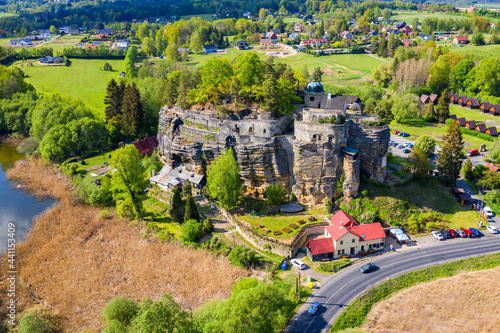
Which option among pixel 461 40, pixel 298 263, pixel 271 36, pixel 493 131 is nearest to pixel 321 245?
pixel 298 263

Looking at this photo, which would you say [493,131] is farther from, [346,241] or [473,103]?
[346,241]

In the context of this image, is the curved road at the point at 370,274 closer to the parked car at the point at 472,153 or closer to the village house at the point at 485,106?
the parked car at the point at 472,153

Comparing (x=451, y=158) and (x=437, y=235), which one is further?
(x=451, y=158)

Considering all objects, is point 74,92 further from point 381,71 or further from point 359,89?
point 381,71

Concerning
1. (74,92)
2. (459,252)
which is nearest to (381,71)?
(459,252)

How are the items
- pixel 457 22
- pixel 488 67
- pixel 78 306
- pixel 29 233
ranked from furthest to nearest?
pixel 457 22 < pixel 488 67 < pixel 29 233 < pixel 78 306

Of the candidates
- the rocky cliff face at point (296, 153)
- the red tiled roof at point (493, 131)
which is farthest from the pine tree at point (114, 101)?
the red tiled roof at point (493, 131)
